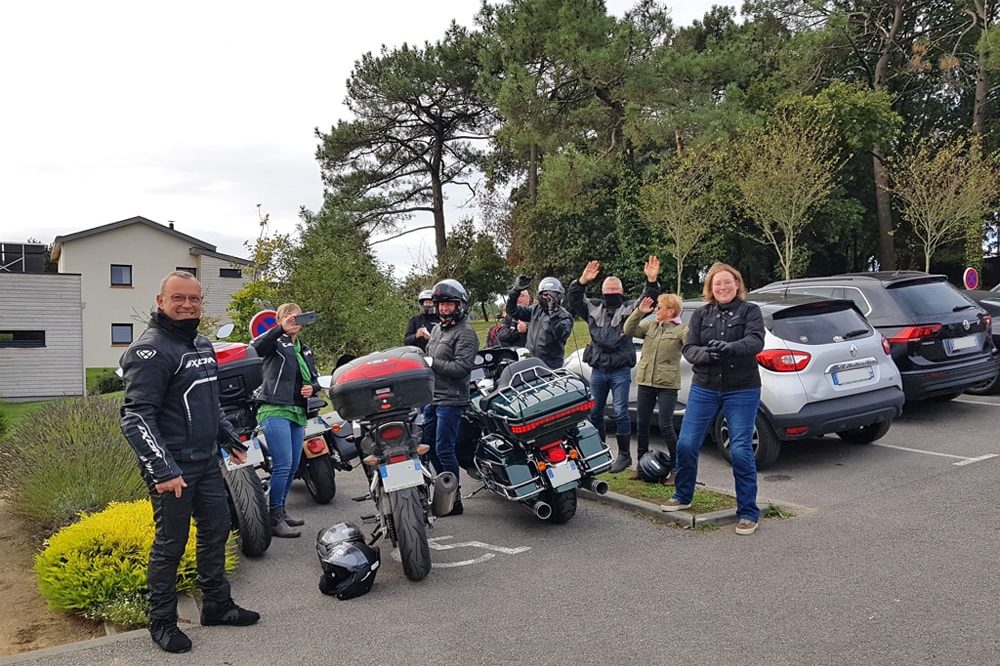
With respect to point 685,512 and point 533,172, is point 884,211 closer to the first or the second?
point 533,172

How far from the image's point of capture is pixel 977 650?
3408mm

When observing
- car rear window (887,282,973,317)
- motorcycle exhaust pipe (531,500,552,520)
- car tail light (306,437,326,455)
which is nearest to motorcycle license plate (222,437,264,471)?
car tail light (306,437,326,455)

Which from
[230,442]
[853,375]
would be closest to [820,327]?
[853,375]

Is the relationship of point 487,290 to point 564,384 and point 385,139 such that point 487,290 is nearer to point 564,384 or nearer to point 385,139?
point 385,139

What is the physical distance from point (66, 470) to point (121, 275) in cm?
3928

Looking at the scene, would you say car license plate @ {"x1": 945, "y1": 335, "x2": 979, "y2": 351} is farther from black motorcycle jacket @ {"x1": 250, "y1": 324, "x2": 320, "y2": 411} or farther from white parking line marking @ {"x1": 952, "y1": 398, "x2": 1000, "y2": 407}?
black motorcycle jacket @ {"x1": 250, "y1": 324, "x2": 320, "y2": 411}

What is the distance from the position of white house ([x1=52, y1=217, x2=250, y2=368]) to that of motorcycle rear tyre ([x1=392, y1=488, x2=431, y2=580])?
122ft

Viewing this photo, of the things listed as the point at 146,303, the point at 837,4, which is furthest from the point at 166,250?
the point at 837,4

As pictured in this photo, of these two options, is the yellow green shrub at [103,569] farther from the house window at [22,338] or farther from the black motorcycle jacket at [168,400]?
the house window at [22,338]

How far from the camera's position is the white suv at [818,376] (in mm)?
6855

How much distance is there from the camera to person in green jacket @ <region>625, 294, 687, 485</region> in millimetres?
6645

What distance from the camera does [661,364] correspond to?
665 centimetres

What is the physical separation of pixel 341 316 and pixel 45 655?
1191 cm

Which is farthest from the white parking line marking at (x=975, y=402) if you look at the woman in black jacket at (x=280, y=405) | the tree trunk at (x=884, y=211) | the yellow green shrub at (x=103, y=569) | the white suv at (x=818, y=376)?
the tree trunk at (x=884, y=211)
